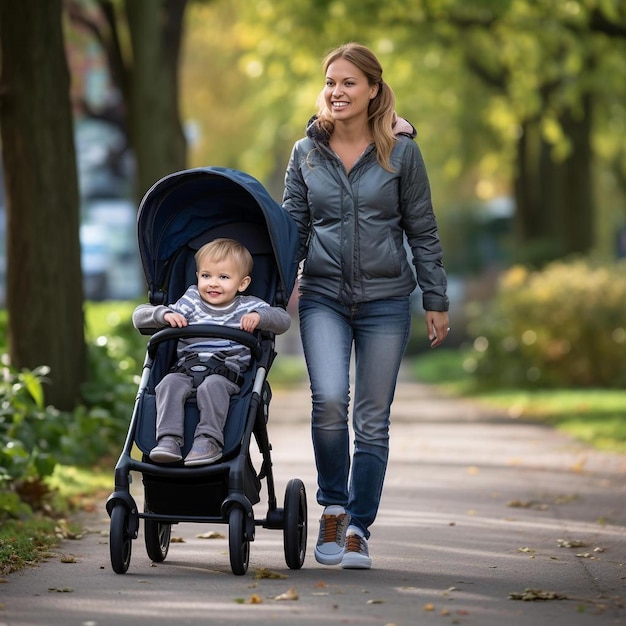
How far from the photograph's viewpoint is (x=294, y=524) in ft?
21.7

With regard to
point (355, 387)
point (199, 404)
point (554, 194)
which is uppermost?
point (554, 194)

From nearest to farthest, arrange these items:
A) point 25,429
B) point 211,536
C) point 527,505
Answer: point 211,536 → point 527,505 → point 25,429

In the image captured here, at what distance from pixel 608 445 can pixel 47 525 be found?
667 centimetres

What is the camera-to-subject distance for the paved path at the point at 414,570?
5.68 m

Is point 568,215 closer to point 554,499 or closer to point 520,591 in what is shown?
point 554,499

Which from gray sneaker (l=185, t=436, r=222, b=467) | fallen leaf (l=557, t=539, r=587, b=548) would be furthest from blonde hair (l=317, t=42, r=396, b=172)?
fallen leaf (l=557, t=539, r=587, b=548)

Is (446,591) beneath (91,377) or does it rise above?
beneath

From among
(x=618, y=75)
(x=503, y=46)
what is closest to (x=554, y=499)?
(x=618, y=75)

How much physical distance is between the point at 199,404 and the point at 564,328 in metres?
15.4

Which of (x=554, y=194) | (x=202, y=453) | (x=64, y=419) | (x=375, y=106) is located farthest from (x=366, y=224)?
(x=554, y=194)

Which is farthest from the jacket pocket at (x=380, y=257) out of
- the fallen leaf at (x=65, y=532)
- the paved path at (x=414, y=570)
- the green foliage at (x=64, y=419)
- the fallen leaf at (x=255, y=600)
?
the green foliage at (x=64, y=419)

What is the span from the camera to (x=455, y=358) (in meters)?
33.9

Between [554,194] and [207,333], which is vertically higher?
[554,194]

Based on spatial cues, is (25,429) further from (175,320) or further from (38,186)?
(175,320)
